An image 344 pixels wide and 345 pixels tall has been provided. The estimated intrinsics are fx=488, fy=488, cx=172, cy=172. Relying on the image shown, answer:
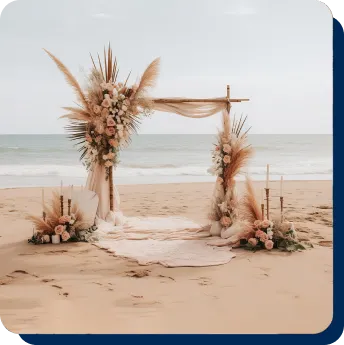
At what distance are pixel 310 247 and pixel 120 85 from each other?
2.90m

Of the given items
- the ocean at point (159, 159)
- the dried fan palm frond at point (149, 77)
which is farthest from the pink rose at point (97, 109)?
the ocean at point (159, 159)

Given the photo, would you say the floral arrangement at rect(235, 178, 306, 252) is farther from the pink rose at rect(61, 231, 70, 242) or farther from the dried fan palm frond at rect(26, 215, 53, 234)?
the dried fan palm frond at rect(26, 215, 53, 234)

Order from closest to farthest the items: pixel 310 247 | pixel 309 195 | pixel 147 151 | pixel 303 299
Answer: pixel 303 299
pixel 310 247
pixel 309 195
pixel 147 151

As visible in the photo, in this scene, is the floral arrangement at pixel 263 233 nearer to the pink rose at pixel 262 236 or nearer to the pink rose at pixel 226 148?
the pink rose at pixel 262 236

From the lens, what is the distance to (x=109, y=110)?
5863 mm

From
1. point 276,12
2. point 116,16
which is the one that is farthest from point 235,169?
point 276,12

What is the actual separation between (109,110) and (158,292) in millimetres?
2744

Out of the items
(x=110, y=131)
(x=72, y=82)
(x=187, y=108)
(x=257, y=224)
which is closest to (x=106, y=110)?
(x=110, y=131)

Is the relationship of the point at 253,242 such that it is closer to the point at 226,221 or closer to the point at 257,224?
the point at 257,224

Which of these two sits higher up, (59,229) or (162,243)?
(59,229)

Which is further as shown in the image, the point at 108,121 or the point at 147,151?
the point at 147,151

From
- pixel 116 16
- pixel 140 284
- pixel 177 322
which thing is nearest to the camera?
pixel 177 322

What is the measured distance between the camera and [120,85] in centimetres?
595

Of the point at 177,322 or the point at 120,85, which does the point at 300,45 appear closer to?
the point at 120,85
